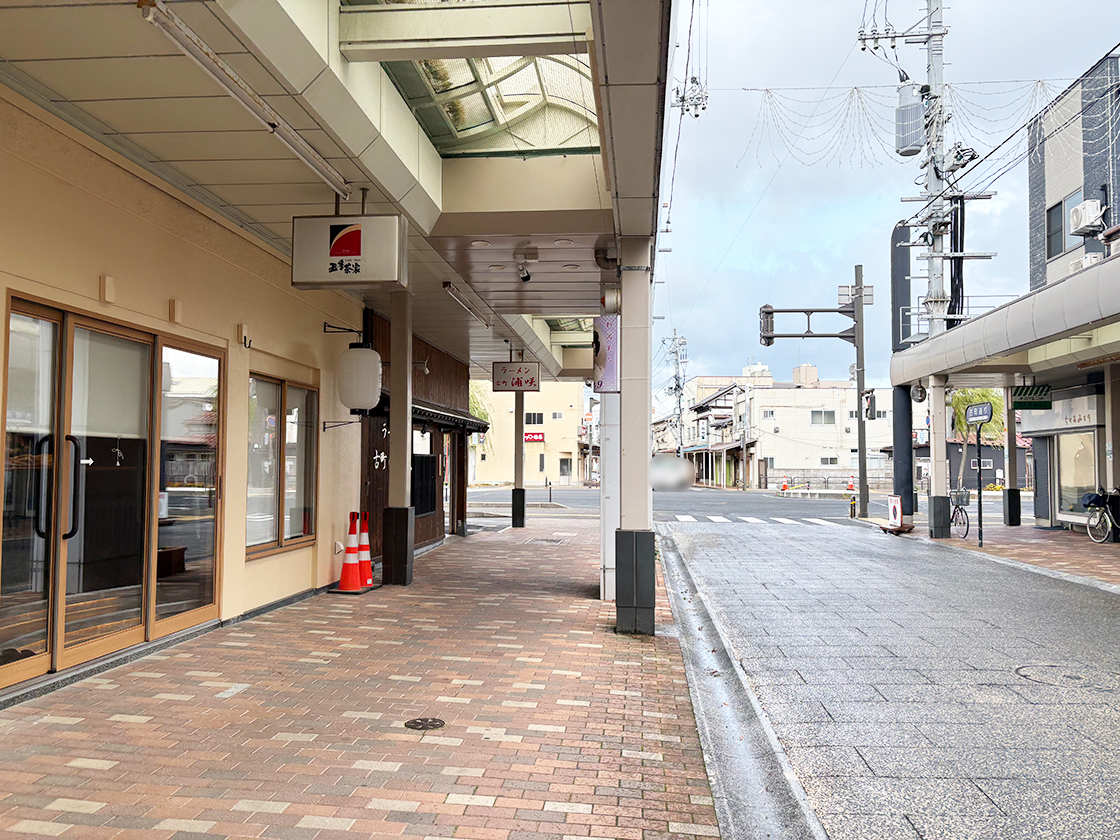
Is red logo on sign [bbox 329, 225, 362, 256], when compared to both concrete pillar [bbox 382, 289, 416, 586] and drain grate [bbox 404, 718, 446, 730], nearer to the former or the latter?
drain grate [bbox 404, 718, 446, 730]

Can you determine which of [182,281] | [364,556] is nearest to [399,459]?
[364,556]

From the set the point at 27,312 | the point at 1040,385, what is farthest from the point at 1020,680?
the point at 1040,385

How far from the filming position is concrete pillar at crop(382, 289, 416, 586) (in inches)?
418

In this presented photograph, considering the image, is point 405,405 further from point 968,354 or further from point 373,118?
point 968,354

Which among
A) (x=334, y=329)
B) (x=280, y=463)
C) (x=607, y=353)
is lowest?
(x=280, y=463)

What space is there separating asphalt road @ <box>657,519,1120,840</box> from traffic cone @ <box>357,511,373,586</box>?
4.32 m

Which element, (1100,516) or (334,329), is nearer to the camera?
(334,329)

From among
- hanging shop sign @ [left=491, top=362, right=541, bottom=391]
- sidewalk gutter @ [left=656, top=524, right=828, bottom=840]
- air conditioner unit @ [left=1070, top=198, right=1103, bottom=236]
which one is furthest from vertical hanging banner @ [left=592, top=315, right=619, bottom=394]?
air conditioner unit @ [left=1070, top=198, right=1103, bottom=236]

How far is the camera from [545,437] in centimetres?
6981

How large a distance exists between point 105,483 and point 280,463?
9.83 ft

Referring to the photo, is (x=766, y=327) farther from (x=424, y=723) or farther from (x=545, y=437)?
(x=545, y=437)

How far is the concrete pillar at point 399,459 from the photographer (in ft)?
34.9

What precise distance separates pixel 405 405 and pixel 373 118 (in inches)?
202

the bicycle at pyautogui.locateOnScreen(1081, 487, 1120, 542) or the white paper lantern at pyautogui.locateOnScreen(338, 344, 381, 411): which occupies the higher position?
the white paper lantern at pyautogui.locateOnScreen(338, 344, 381, 411)
